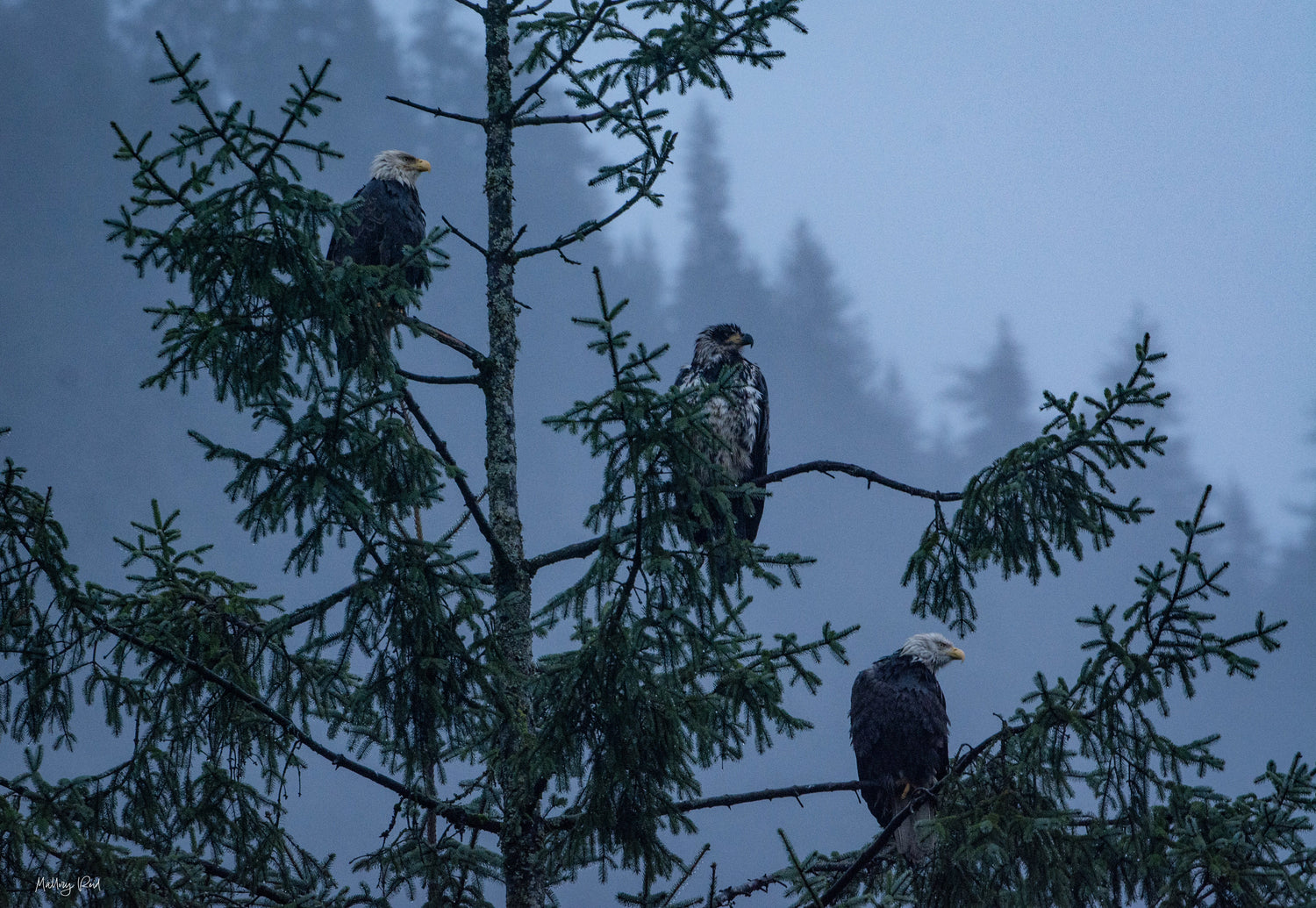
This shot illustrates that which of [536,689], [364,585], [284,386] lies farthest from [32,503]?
[536,689]

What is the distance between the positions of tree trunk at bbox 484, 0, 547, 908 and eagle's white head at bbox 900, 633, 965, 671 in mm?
3960

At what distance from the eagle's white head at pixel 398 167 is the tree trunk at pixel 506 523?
6.87 feet

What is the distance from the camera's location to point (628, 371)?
373 cm

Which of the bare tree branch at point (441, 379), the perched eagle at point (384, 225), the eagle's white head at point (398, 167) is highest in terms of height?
the eagle's white head at point (398, 167)

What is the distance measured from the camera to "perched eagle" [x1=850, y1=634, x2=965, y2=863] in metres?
8.21

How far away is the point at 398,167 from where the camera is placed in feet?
28.2

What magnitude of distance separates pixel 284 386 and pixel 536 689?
158 cm

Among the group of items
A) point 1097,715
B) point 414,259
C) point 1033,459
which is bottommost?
point 1097,715

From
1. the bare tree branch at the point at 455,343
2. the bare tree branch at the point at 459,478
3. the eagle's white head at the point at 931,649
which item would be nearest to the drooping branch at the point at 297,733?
the bare tree branch at the point at 459,478

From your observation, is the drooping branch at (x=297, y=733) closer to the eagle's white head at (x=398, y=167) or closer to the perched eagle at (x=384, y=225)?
the perched eagle at (x=384, y=225)

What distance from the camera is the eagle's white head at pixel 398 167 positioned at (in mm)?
8552

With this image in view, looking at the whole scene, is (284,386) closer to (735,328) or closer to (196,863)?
(196,863)

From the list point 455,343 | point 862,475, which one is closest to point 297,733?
point 455,343

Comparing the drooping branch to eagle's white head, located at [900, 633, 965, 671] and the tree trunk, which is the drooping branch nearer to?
the tree trunk
